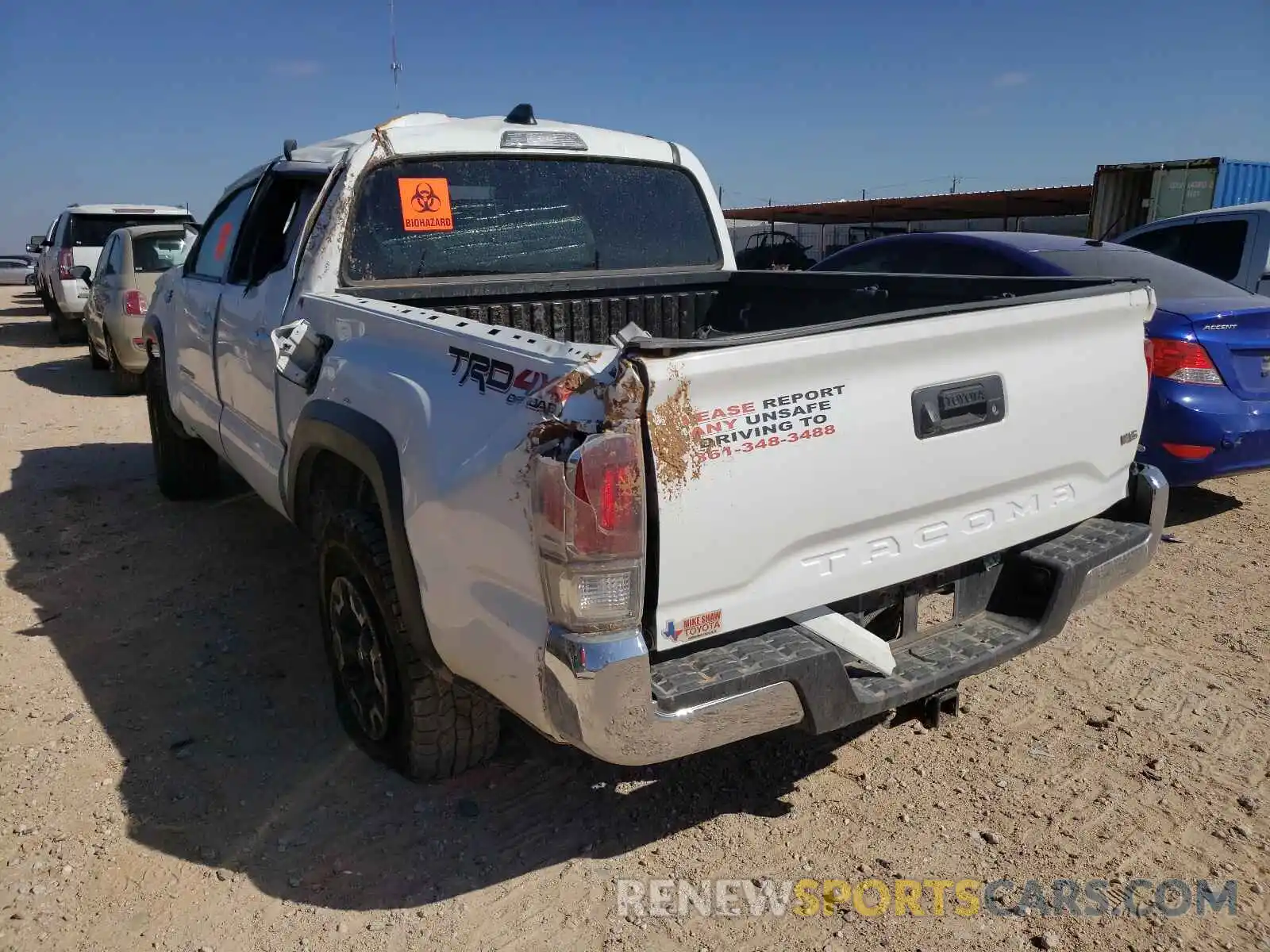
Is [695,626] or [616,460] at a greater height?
[616,460]

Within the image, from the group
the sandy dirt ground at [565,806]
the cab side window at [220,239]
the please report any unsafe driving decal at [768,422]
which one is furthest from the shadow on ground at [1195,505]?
the cab side window at [220,239]

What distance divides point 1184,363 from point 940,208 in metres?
18.4

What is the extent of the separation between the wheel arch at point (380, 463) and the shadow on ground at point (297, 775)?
61 centimetres

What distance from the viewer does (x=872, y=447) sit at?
2.36 meters

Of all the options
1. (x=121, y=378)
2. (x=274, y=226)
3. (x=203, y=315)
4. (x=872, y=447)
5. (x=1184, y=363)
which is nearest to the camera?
(x=872, y=447)

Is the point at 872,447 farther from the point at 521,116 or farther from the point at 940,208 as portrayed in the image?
the point at 940,208

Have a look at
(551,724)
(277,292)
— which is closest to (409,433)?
(551,724)

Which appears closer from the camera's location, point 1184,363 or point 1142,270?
point 1184,363

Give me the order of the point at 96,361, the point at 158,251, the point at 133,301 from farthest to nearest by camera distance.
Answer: the point at 96,361, the point at 158,251, the point at 133,301

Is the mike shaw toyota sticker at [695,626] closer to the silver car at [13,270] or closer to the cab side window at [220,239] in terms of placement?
the cab side window at [220,239]

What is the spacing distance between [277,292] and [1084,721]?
333 centimetres

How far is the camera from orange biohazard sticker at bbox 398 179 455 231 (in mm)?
3543

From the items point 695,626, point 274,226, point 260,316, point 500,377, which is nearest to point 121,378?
point 274,226

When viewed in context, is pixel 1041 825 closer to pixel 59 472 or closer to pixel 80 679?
pixel 80 679
